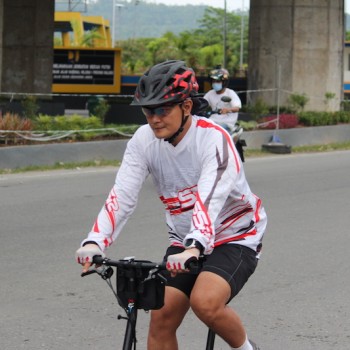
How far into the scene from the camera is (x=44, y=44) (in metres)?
29.9

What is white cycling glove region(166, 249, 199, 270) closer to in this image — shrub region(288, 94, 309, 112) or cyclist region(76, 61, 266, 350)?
cyclist region(76, 61, 266, 350)

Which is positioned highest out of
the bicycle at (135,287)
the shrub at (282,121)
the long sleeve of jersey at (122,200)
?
the shrub at (282,121)

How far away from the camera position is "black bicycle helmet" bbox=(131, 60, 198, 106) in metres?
4.71

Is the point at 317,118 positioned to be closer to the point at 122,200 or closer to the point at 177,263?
the point at 122,200

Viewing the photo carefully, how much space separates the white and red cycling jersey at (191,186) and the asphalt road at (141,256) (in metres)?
1.87

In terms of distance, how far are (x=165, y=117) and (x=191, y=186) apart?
41 centimetres

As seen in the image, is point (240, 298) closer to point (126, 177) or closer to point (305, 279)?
point (305, 279)

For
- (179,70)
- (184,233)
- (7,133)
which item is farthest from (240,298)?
(7,133)

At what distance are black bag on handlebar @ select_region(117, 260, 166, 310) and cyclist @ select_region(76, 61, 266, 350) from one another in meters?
0.19

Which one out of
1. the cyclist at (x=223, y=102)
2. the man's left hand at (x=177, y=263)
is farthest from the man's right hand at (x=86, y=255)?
the cyclist at (x=223, y=102)

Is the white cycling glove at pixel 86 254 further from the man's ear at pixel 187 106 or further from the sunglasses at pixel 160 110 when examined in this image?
the man's ear at pixel 187 106

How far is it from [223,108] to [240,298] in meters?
8.26

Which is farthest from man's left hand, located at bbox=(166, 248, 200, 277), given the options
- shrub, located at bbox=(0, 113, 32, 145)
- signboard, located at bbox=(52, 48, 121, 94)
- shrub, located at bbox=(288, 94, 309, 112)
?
signboard, located at bbox=(52, 48, 121, 94)

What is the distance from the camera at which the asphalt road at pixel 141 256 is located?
7.16 m
